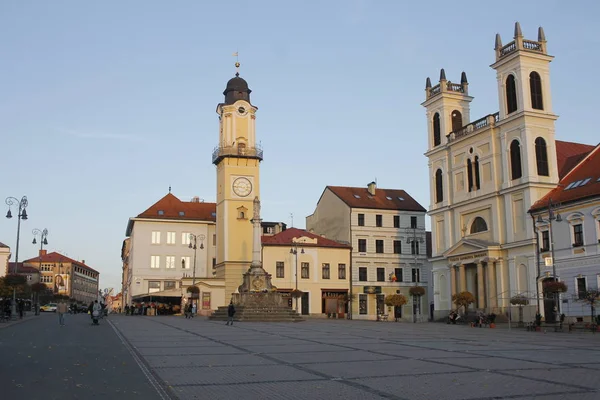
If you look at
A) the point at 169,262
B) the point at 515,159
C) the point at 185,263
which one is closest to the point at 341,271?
the point at 185,263

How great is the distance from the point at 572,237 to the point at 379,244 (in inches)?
1158

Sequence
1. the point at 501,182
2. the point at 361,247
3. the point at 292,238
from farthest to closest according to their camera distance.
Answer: the point at 361,247, the point at 292,238, the point at 501,182

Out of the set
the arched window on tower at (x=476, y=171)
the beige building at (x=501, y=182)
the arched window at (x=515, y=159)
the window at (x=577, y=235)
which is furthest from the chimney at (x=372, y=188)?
the window at (x=577, y=235)

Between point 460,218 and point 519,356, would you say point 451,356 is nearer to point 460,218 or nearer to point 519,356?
point 519,356

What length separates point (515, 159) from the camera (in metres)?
48.9

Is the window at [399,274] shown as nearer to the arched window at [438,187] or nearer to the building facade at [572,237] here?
the arched window at [438,187]

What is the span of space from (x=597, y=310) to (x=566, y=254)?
4204mm

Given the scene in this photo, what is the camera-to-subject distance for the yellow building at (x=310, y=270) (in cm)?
6562

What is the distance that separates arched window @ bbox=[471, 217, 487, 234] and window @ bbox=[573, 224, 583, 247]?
9.93 meters

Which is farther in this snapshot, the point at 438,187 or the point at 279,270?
the point at 279,270

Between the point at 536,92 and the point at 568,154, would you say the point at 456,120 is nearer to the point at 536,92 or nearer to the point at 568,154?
the point at 536,92

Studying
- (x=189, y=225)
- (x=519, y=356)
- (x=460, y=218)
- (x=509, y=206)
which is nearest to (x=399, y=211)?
(x=460, y=218)

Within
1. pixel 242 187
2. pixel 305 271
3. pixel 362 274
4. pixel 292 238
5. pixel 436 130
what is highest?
pixel 436 130

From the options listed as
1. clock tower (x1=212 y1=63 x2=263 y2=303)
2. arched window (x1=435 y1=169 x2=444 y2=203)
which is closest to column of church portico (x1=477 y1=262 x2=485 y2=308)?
arched window (x1=435 y1=169 x2=444 y2=203)
